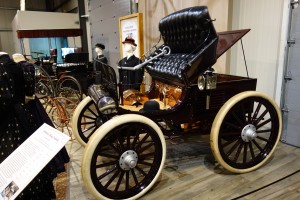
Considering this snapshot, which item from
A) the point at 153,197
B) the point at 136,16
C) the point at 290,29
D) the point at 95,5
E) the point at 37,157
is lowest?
the point at 153,197

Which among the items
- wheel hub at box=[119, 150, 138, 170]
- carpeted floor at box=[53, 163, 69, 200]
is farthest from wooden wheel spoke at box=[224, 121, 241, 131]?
carpeted floor at box=[53, 163, 69, 200]

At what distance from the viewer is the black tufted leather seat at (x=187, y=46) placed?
2275 millimetres

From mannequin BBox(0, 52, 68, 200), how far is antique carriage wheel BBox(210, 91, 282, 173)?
1581 mm

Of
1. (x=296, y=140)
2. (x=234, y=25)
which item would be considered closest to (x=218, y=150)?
(x=296, y=140)

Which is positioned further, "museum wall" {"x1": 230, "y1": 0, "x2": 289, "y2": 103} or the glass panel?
the glass panel

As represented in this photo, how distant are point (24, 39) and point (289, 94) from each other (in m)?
10.6

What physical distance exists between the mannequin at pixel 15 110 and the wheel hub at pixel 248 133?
1.92 metres

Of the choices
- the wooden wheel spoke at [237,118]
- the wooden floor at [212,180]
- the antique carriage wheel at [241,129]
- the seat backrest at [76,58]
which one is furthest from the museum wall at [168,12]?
→ the seat backrest at [76,58]

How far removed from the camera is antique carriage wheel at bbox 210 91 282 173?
2.26m

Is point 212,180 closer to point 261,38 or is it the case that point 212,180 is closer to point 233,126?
point 233,126

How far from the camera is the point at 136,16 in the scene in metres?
5.05

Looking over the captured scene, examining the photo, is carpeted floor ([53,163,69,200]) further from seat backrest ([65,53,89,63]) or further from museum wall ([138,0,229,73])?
seat backrest ([65,53,89,63])

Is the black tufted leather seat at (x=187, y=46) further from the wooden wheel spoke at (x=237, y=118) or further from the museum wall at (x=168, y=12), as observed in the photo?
the museum wall at (x=168, y=12)

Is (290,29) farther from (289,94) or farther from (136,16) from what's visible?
(136,16)
